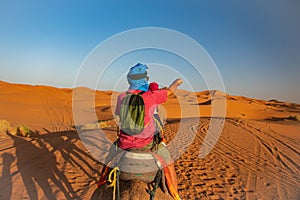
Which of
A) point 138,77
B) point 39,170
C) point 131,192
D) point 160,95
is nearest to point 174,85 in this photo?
point 160,95

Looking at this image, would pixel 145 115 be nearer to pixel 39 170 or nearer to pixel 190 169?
pixel 190 169

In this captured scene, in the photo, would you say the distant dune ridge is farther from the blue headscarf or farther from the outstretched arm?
the outstretched arm

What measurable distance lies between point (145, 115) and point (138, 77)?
1.41 ft

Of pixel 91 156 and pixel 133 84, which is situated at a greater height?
pixel 133 84

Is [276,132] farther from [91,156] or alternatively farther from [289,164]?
[91,156]

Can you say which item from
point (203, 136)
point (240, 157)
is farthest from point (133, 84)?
point (203, 136)

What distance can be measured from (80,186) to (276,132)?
428 inches

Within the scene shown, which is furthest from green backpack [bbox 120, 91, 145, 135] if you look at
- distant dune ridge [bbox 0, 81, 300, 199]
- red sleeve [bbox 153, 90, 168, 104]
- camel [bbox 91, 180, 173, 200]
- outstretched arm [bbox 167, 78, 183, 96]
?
distant dune ridge [bbox 0, 81, 300, 199]

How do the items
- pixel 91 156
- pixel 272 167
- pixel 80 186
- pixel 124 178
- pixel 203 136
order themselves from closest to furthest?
pixel 124 178 < pixel 80 186 < pixel 272 167 < pixel 91 156 < pixel 203 136

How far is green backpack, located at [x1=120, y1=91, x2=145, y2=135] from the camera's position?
291 cm

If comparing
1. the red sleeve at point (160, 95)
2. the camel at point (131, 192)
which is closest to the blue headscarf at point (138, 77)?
the red sleeve at point (160, 95)

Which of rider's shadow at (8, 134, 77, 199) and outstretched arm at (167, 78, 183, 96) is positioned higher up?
outstretched arm at (167, 78, 183, 96)

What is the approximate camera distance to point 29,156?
8.43 meters

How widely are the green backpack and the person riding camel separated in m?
0.03
